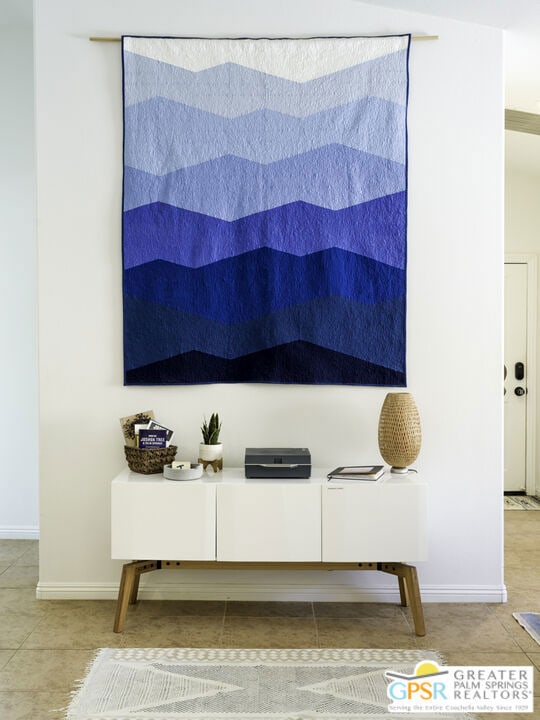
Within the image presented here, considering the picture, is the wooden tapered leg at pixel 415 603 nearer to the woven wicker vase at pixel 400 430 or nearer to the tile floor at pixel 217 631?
the tile floor at pixel 217 631

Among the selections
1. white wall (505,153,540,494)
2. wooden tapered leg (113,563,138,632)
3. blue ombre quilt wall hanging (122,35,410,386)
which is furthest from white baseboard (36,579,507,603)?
white wall (505,153,540,494)

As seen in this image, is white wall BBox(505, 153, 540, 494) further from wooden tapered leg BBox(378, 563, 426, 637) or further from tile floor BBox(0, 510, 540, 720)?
wooden tapered leg BBox(378, 563, 426, 637)

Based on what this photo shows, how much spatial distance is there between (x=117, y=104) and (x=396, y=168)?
1.30 meters

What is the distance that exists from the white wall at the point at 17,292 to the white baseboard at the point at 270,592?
107cm

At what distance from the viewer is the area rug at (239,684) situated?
7.36 ft

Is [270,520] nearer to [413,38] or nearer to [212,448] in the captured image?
[212,448]

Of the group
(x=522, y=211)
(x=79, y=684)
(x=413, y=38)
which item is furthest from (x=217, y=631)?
(x=522, y=211)

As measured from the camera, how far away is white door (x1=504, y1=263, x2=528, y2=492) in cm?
553

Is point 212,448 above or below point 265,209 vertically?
below

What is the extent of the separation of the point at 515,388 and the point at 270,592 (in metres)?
3.17

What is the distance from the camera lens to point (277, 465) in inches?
115

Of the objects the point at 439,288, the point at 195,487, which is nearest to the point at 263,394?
the point at 195,487

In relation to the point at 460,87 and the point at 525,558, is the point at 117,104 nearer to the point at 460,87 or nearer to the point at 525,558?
the point at 460,87

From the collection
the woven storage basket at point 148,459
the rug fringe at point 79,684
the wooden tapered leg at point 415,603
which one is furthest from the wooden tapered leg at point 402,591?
the rug fringe at point 79,684
